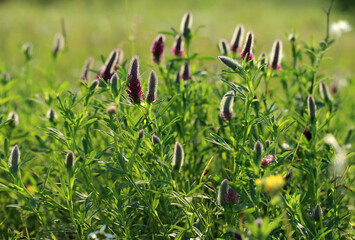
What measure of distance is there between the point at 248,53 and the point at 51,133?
33.3 inches

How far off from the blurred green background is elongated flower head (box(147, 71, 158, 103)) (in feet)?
0.86

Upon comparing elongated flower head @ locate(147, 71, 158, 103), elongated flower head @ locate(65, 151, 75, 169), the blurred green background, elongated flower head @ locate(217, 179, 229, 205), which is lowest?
the blurred green background

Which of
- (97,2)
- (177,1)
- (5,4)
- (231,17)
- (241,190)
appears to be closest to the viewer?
(241,190)

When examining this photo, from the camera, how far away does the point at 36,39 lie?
7309mm

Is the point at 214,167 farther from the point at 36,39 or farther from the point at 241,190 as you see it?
the point at 36,39

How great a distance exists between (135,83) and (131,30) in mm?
1037

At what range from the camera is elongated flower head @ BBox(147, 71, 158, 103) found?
141cm

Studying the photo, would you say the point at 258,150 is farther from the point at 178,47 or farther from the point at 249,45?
the point at 178,47

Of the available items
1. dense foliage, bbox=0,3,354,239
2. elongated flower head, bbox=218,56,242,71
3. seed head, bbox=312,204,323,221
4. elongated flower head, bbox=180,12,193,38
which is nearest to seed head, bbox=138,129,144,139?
dense foliage, bbox=0,3,354,239

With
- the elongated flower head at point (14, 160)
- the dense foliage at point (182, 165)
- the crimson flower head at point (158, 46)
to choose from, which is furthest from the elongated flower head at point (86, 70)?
the elongated flower head at point (14, 160)

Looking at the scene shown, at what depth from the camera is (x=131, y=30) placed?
7.72 feet

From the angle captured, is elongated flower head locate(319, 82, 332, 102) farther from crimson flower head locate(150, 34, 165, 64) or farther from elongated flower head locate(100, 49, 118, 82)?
elongated flower head locate(100, 49, 118, 82)

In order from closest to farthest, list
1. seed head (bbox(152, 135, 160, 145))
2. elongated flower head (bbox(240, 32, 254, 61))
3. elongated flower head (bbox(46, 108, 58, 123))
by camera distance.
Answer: seed head (bbox(152, 135, 160, 145)) < elongated flower head (bbox(240, 32, 254, 61)) < elongated flower head (bbox(46, 108, 58, 123))

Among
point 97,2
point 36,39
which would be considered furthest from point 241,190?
point 97,2
